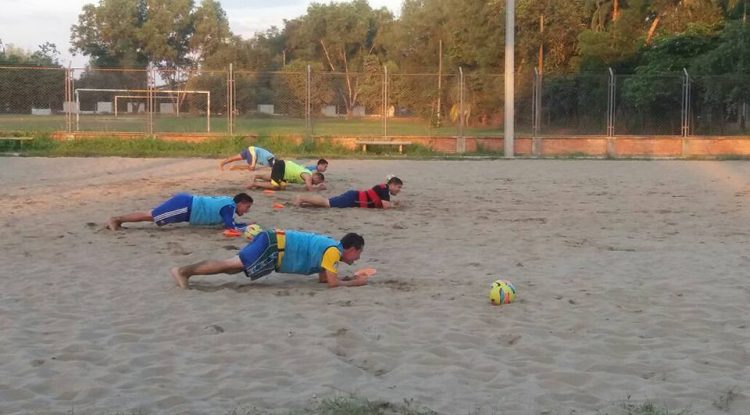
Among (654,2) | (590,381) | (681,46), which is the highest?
(654,2)

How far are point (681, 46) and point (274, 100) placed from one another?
20.3 meters

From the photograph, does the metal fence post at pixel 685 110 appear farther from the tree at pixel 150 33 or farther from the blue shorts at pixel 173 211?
the tree at pixel 150 33

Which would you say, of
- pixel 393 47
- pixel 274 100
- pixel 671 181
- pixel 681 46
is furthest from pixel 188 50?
pixel 671 181

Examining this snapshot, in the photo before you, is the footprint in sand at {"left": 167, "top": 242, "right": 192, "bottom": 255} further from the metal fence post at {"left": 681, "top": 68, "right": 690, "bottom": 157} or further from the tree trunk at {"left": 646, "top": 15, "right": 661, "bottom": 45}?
the tree trunk at {"left": 646, "top": 15, "right": 661, "bottom": 45}

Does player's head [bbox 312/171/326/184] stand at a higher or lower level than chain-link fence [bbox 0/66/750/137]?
lower

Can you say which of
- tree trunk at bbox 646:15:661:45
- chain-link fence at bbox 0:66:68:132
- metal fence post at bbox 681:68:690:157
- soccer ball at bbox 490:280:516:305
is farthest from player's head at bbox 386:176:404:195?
tree trunk at bbox 646:15:661:45

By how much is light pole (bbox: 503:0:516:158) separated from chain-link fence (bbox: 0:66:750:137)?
221 cm

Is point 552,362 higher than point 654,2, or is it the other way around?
point 654,2

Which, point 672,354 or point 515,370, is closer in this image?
point 515,370

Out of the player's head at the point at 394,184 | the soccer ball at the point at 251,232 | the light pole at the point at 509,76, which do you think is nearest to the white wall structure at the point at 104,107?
the light pole at the point at 509,76

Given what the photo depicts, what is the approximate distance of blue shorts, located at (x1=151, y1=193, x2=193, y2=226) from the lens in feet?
35.8

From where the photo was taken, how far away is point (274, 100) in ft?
126

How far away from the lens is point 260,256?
771cm

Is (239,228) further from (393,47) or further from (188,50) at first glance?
(188,50)
